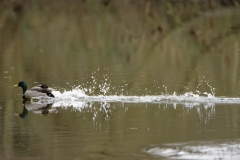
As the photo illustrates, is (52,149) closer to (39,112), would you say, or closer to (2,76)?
(39,112)

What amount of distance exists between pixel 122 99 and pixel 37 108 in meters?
1.82

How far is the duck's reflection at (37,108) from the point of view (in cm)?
1580

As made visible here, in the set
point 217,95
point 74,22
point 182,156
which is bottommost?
point 182,156

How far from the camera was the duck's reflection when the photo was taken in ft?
51.9

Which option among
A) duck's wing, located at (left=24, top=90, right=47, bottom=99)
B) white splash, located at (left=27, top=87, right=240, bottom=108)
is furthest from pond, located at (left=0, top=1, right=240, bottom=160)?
duck's wing, located at (left=24, top=90, right=47, bottom=99)

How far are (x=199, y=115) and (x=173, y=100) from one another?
191cm

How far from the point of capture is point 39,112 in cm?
1602

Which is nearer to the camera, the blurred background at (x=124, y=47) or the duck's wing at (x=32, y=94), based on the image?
the duck's wing at (x=32, y=94)

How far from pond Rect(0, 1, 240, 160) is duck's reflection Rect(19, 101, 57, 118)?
1.1 inches

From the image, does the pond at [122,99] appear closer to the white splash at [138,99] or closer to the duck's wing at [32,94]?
the white splash at [138,99]

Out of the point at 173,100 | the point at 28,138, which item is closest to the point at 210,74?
the point at 173,100

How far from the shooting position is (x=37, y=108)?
16.7 metres

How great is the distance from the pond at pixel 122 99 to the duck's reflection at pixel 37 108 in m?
0.03

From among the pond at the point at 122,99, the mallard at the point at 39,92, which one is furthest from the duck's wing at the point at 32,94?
the pond at the point at 122,99
